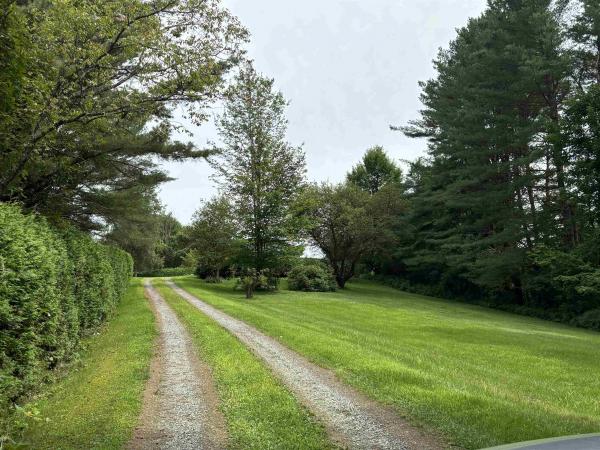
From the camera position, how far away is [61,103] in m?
9.38

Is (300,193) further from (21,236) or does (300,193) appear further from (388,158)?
(388,158)

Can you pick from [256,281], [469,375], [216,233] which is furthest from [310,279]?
[469,375]

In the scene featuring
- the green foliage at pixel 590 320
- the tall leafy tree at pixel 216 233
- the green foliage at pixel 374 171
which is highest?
the green foliage at pixel 374 171

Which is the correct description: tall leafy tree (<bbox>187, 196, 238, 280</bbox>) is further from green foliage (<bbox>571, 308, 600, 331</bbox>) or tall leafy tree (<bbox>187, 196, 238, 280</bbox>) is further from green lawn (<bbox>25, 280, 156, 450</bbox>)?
green foliage (<bbox>571, 308, 600, 331</bbox>)

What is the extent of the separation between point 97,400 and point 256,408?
2539 mm

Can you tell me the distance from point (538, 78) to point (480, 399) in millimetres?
25896

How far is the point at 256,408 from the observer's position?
638 cm

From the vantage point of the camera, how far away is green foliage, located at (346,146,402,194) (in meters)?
61.3

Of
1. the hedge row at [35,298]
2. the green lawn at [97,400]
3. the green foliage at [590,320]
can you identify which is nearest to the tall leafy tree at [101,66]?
the hedge row at [35,298]

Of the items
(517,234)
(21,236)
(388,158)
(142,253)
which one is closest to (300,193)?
(517,234)

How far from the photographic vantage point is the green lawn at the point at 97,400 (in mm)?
5336

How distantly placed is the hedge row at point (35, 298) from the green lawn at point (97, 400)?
515 mm

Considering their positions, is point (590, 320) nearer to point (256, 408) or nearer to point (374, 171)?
point (256, 408)

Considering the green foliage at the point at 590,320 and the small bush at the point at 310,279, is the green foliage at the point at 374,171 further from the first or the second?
the green foliage at the point at 590,320
